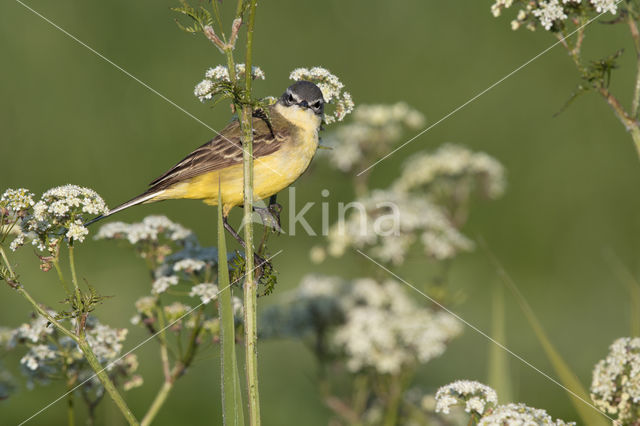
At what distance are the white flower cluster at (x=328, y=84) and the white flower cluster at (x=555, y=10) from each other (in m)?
0.80

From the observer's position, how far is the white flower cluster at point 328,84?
3.52 meters

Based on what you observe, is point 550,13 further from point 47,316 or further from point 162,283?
point 47,316

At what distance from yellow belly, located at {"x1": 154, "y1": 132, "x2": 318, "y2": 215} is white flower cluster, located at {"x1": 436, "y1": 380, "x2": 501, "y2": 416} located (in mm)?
1999

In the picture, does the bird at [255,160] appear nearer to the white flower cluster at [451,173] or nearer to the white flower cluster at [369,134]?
the white flower cluster at [369,134]

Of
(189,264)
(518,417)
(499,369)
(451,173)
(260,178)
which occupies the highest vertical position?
(451,173)

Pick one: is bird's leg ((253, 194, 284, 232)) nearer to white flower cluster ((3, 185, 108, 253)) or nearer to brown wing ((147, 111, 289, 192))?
brown wing ((147, 111, 289, 192))

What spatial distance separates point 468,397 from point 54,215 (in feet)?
5.57

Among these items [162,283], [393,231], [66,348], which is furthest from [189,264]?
[393,231]

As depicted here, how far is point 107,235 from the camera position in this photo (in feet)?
14.1

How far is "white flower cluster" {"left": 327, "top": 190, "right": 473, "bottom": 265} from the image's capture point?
560cm

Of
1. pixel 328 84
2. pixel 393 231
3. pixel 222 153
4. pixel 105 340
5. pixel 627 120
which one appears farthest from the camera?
pixel 393 231

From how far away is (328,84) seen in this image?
3.63 m

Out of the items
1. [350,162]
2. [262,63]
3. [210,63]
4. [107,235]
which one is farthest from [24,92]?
[107,235]

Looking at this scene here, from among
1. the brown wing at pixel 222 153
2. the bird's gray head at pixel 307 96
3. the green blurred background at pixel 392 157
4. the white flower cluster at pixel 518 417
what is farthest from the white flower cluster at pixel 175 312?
the green blurred background at pixel 392 157
